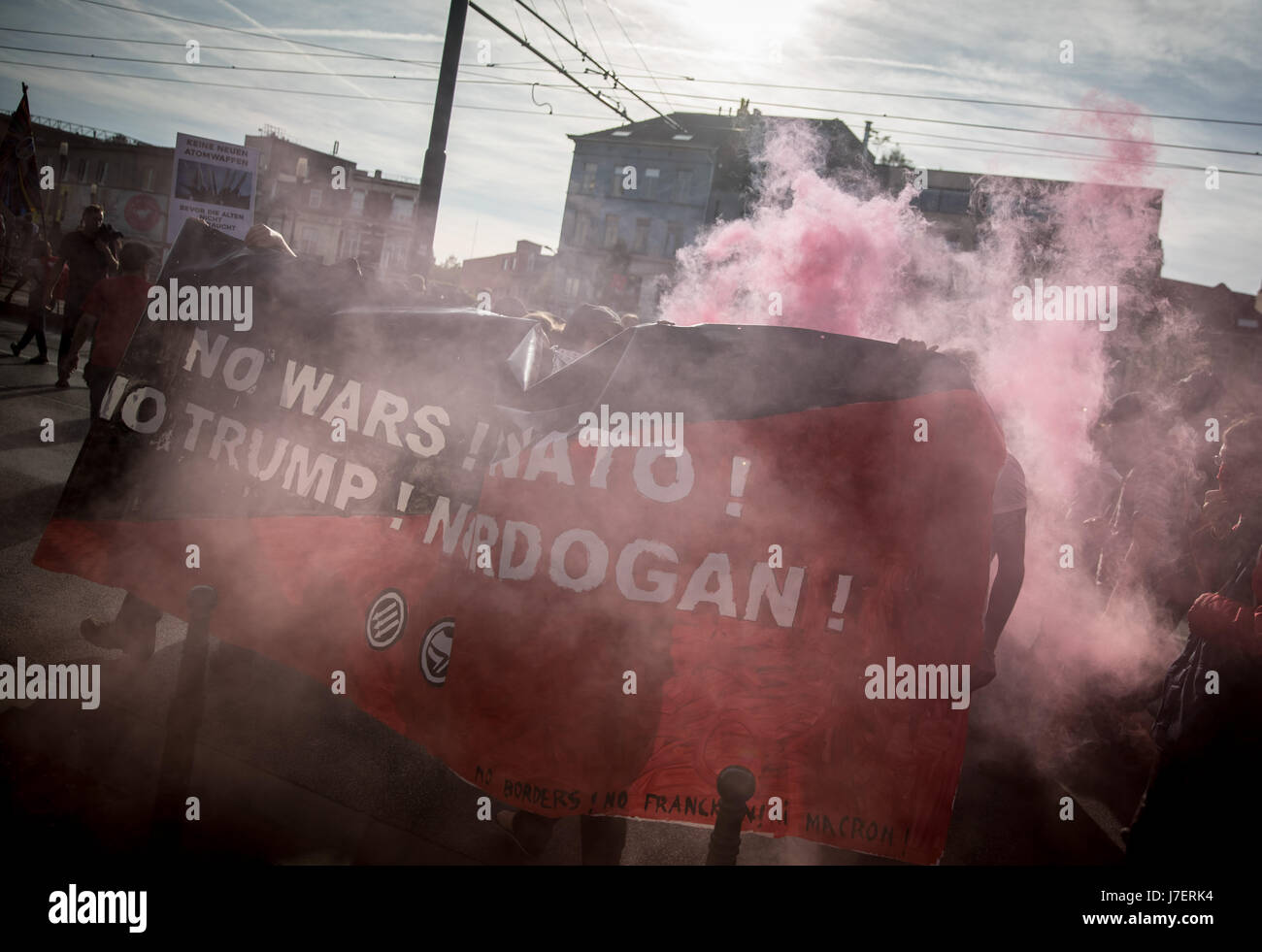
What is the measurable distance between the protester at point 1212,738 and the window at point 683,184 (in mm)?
39728

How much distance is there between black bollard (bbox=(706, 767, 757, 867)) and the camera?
7.25ft

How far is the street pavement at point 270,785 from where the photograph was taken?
2939 mm

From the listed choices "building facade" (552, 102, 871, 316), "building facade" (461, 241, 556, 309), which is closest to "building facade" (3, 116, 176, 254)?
"building facade" (461, 241, 556, 309)

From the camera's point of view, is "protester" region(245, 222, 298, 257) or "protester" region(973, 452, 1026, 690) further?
"protester" region(245, 222, 298, 257)

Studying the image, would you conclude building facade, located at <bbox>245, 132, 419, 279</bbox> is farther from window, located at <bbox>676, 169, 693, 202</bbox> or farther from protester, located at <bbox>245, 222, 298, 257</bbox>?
protester, located at <bbox>245, 222, 298, 257</bbox>

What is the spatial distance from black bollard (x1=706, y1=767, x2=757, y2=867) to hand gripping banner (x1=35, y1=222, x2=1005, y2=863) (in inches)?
9.8

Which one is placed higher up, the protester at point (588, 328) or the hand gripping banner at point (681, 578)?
the protester at point (588, 328)

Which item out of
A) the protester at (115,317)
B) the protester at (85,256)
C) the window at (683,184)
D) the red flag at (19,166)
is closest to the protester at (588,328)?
the protester at (115,317)

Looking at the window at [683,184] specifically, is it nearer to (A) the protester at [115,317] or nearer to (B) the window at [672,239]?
(B) the window at [672,239]

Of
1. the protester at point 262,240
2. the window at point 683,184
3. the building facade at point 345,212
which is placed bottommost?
the protester at point 262,240

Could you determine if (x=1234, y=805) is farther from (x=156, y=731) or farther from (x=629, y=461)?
(x=156, y=731)

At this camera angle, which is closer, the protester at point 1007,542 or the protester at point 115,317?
the protester at point 1007,542

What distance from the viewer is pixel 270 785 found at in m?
3.30
